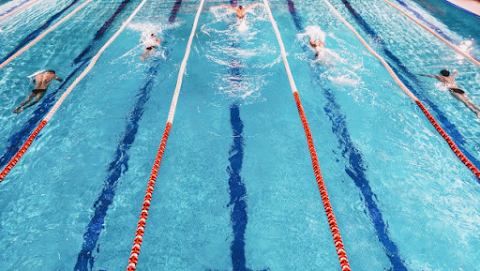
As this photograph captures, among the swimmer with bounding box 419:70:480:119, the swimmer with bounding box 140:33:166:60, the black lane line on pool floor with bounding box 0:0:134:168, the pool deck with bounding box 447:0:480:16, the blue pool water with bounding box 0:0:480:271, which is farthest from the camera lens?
the pool deck with bounding box 447:0:480:16

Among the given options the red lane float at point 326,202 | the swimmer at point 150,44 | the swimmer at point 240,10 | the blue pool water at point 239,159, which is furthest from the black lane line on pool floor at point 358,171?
the swimmer at point 150,44

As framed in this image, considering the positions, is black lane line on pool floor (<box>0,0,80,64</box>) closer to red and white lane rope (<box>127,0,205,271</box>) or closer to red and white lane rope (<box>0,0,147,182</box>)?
red and white lane rope (<box>0,0,147,182</box>)

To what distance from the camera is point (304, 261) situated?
2221 millimetres

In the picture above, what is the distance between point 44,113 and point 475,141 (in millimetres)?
5832

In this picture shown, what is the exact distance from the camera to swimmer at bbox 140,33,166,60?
461 cm

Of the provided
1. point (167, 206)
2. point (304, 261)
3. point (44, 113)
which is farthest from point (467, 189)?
point (44, 113)

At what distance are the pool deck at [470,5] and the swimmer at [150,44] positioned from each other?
24.4 feet

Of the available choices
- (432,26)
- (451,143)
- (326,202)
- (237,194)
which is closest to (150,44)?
(237,194)

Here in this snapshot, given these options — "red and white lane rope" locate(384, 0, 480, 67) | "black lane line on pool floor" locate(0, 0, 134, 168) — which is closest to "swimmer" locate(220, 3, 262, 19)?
"black lane line on pool floor" locate(0, 0, 134, 168)

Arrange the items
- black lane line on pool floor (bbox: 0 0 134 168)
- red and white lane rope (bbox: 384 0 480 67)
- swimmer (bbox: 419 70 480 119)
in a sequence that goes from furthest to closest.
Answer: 1. red and white lane rope (bbox: 384 0 480 67)
2. swimmer (bbox: 419 70 480 119)
3. black lane line on pool floor (bbox: 0 0 134 168)

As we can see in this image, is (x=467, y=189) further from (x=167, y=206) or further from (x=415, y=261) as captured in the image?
(x=167, y=206)

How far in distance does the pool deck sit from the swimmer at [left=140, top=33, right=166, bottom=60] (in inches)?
293

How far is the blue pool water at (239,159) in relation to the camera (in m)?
2.29

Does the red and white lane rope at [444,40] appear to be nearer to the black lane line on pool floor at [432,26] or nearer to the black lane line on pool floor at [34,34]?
the black lane line on pool floor at [432,26]
